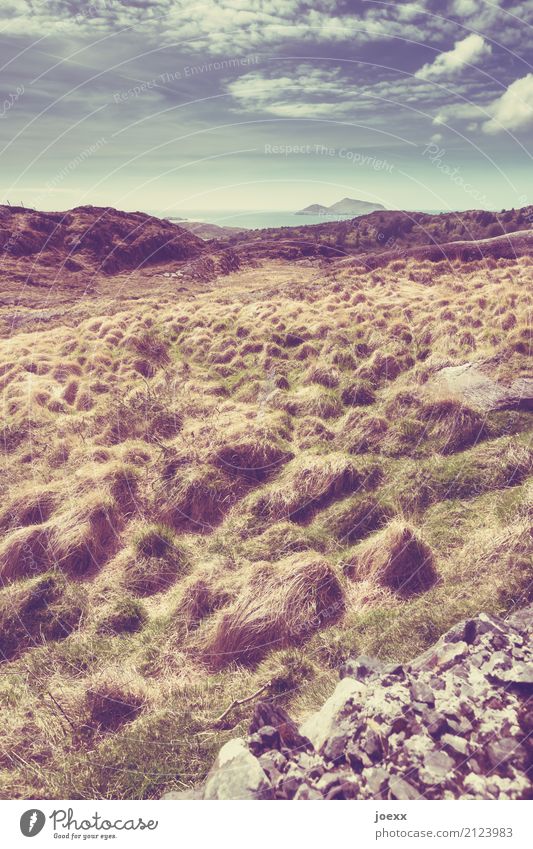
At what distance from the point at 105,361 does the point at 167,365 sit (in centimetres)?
246

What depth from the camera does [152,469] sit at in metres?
9.98

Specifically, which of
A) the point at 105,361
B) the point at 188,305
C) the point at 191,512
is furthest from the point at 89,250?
the point at 191,512

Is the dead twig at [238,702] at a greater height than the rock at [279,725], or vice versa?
the rock at [279,725]

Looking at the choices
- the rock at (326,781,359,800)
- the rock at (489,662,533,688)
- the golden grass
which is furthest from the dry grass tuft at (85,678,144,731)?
the rock at (489,662,533,688)

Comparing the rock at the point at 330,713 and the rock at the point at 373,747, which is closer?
the rock at the point at 373,747

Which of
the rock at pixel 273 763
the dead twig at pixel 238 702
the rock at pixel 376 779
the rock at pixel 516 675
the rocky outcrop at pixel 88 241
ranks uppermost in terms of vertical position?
the rocky outcrop at pixel 88 241

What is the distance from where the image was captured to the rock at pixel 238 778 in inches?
152

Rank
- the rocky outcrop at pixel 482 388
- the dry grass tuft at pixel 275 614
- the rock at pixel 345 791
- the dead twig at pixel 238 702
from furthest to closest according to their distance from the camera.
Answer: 1. the rocky outcrop at pixel 482 388
2. the dry grass tuft at pixel 275 614
3. the dead twig at pixel 238 702
4. the rock at pixel 345 791

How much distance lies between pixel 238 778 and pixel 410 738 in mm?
1495

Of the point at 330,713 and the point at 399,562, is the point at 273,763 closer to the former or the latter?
the point at 330,713

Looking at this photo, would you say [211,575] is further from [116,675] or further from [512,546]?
[512,546]

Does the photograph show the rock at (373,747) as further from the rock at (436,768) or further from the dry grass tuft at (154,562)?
the dry grass tuft at (154,562)

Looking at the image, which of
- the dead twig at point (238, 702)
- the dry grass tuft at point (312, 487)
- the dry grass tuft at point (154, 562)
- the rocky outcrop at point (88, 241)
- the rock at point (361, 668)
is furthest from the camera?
the rocky outcrop at point (88, 241)

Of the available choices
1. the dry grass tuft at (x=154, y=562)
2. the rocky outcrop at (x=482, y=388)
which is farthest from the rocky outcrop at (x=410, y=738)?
the rocky outcrop at (x=482, y=388)
